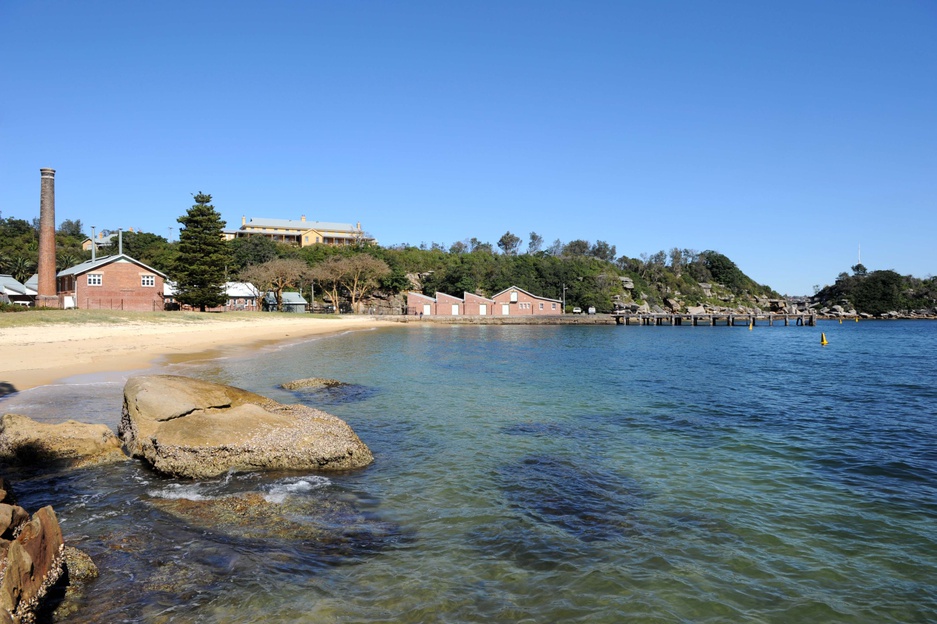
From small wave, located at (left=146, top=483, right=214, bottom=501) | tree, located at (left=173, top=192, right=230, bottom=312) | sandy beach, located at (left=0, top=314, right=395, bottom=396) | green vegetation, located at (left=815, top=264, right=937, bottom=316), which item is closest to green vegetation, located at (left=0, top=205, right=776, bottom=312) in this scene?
tree, located at (left=173, top=192, right=230, bottom=312)

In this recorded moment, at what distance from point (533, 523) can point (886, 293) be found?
172m

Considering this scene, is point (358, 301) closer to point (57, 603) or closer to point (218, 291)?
point (218, 291)

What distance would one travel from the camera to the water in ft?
18.9

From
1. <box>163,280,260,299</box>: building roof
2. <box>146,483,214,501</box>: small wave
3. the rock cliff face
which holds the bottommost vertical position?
<box>146,483,214,501</box>: small wave

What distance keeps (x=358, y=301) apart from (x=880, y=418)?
78.1 m

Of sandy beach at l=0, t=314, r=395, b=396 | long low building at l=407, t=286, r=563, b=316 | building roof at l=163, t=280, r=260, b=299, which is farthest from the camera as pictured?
long low building at l=407, t=286, r=563, b=316

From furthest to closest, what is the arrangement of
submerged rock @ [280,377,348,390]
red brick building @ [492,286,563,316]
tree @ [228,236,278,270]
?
red brick building @ [492,286,563,316]
tree @ [228,236,278,270]
submerged rock @ [280,377,348,390]

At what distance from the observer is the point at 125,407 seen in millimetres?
10578

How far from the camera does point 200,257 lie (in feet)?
176

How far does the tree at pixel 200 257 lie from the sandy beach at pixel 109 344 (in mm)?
5880

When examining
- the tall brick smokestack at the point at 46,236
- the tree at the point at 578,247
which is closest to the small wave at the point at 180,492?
the tall brick smokestack at the point at 46,236

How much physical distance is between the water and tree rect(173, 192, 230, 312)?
4081 centimetres

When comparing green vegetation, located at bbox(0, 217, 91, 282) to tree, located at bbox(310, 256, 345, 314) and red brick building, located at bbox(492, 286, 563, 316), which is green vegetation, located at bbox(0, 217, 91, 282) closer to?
tree, located at bbox(310, 256, 345, 314)

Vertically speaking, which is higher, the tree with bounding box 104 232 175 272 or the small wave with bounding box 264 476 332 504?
the tree with bounding box 104 232 175 272
